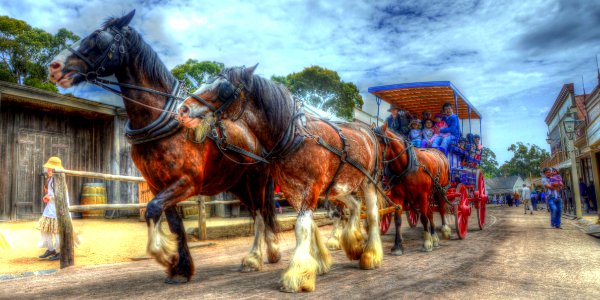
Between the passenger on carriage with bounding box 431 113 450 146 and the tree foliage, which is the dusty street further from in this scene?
the tree foliage

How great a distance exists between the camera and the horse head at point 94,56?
139 inches

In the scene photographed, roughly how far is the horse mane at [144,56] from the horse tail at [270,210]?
5.47 feet

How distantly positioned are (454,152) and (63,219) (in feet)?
22.9

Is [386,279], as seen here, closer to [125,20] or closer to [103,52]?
[103,52]

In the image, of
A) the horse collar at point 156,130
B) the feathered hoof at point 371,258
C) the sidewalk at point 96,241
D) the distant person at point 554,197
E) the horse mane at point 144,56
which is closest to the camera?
the horse collar at point 156,130

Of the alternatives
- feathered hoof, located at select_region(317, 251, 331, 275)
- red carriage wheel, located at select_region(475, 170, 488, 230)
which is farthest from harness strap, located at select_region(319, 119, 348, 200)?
red carriage wheel, located at select_region(475, 170, 488, 230)

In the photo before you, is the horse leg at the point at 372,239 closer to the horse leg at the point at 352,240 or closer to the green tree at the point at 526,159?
the horse leg at the point at 352,240

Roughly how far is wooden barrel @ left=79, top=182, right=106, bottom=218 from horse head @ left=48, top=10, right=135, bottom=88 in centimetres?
828

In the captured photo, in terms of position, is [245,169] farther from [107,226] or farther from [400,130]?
[107,226]

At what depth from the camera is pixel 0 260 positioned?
18.2ft

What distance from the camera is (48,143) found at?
1059 cm

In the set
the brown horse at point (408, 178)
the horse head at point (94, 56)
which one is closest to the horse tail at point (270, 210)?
the brown horse at point (408, 178)

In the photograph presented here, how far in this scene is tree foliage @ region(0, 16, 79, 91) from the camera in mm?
18859

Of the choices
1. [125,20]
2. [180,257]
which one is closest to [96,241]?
[180,257]
